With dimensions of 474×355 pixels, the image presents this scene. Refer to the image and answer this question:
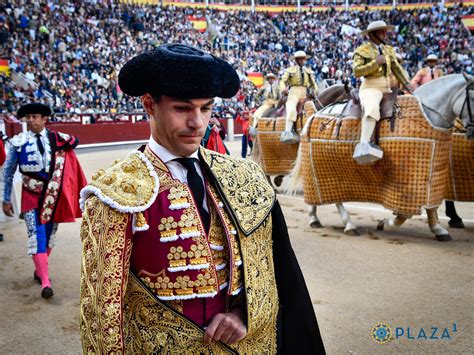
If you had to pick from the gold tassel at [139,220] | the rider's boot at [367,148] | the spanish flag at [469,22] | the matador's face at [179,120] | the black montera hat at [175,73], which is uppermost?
the spanish flag at [469,22]

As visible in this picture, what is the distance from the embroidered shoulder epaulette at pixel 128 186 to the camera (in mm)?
1239

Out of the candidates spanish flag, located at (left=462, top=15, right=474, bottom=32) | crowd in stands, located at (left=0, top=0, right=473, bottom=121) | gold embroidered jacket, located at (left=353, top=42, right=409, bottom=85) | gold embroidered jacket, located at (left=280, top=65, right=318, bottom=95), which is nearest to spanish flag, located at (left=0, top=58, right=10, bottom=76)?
crowd in stands, located at (left=0, top=0, right=473, bottom=121)

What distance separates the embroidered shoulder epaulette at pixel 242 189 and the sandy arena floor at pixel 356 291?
5.10 feet

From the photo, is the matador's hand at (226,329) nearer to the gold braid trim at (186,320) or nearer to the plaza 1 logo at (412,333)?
the gold braid trim at (186,320)

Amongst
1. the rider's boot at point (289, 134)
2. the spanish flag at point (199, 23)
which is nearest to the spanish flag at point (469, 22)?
the spanish flag at point (199, 23)

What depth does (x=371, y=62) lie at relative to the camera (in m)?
4.90

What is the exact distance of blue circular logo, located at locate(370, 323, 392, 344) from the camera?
2.86 m

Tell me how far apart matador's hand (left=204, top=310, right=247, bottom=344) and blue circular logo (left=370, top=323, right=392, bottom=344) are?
1.76m

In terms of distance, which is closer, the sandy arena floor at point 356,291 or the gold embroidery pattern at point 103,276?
the gold embroidery pattern at point 103,276

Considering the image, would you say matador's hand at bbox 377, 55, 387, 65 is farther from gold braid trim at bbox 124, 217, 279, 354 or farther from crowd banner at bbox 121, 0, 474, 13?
crowd banner at bbox 121, 0, 474, 13

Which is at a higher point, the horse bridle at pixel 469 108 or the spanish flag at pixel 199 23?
the spanish flag at pixel 199 23

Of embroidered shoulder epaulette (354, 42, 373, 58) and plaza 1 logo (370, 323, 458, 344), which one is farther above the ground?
embroidered shoulder epaulette (354, 42, 373, 58)

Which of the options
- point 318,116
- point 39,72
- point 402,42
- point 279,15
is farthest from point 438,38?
point 318,116

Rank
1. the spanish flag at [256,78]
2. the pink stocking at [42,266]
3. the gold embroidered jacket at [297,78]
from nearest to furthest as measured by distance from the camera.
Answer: the pink stocking at [42,266], the gold embroidered jacket at [297,78], the spanish flag at [256,78]
